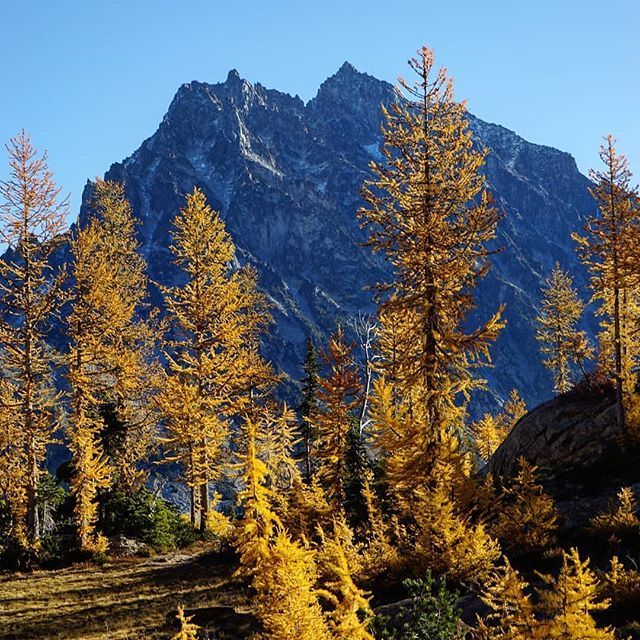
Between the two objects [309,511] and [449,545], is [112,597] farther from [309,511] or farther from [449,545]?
[449,545]

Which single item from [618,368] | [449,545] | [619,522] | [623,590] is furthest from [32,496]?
[618,368]

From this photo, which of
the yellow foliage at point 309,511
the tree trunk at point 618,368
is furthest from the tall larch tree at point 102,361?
the tree trunk at point 618,368

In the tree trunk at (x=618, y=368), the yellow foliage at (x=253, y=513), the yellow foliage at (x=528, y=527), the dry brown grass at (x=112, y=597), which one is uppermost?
the tree trunk at (x=618, y=368)

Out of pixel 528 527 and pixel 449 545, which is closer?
pixel 449 545

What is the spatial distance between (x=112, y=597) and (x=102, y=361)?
15.4 meters

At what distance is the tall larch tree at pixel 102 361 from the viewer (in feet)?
74.4

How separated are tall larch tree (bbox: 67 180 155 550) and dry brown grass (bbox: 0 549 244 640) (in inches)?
135

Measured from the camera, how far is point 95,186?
39.0 meters

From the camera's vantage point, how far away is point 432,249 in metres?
13.5

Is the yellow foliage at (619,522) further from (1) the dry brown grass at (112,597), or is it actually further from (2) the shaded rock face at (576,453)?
(1) the dry brown grass at (112,597)

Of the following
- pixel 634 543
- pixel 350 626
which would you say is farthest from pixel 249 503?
pixel 634 543

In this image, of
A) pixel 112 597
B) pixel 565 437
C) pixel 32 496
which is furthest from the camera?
pixel 565 437

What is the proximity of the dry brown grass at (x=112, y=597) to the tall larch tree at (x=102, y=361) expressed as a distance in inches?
135

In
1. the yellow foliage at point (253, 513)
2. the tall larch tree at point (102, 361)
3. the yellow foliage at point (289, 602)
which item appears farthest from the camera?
the tall larch tree at point (102, 361)
